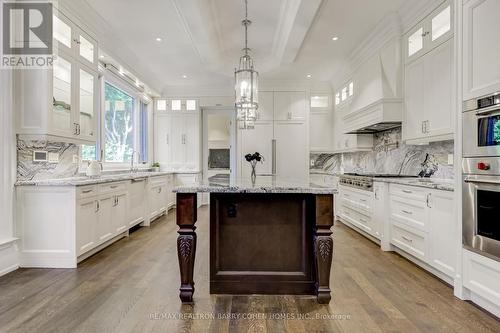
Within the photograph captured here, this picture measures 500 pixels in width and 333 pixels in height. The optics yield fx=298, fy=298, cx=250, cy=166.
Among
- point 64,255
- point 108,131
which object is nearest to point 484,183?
point 64,255

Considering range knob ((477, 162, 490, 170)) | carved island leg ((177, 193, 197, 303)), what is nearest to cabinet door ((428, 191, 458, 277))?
range knob ((477, 162, 490, 170))

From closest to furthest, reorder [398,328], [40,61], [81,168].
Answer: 1. [398,328]
2. [40,61]
3. [81,168]

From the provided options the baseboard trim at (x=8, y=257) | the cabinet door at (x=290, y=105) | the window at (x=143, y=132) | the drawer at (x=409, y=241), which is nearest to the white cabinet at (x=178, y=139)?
the window at (x=143, y=132)

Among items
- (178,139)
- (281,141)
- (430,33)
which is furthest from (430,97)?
(178,139)

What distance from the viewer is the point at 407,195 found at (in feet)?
10.8

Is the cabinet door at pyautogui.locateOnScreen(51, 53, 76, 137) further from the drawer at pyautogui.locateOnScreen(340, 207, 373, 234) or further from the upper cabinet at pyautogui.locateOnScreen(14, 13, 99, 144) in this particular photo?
the drawer at pyautogui.locateOnScreen(340, 207, 373, 234)

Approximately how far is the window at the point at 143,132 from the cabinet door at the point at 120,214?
8.21 feet

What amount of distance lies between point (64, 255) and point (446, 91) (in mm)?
4330

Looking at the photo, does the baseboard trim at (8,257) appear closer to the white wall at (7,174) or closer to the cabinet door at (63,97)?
the white wall at (7,174)

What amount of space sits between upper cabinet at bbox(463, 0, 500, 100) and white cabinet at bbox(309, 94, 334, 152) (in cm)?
458

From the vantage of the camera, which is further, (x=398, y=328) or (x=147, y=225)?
(x=147, y=225)

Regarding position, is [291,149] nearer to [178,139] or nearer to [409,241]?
[178,139]

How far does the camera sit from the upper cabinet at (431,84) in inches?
121

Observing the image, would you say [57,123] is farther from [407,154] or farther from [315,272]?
[407,154]
